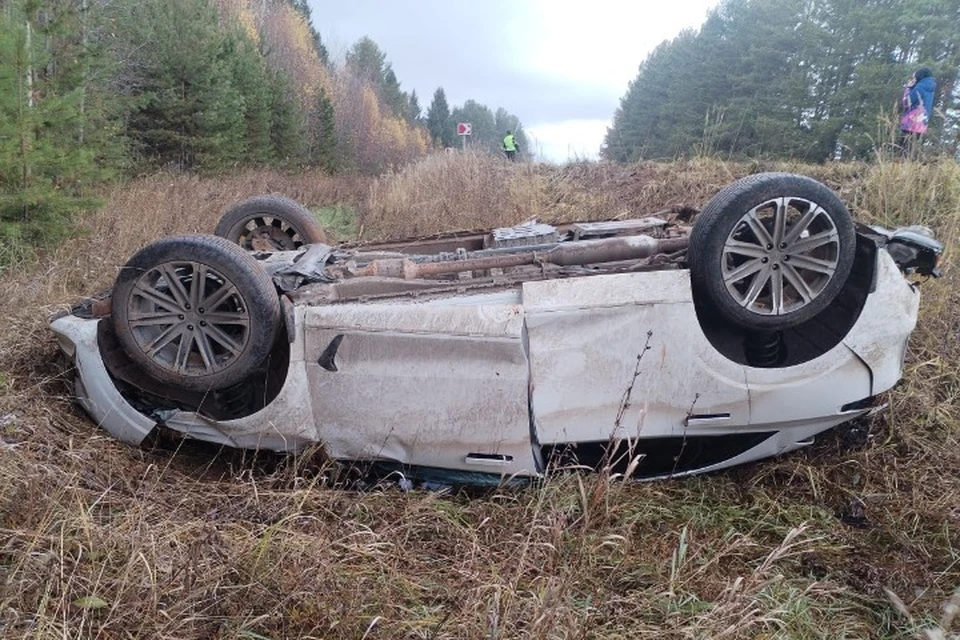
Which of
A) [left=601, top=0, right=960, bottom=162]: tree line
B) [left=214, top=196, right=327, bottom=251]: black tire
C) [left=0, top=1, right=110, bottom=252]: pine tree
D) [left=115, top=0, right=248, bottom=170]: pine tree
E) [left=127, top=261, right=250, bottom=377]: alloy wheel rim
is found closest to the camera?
[left=127, top=261, right=250, bottom=377]: alloy wheel rim

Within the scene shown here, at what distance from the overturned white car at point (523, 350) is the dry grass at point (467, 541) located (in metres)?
0.22

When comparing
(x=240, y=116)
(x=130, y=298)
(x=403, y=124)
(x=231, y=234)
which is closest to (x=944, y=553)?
(x=130, y=298)

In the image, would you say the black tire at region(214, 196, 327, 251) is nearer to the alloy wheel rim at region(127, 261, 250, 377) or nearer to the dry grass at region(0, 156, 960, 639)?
the dry grass at region(0, 156, 960, 639)

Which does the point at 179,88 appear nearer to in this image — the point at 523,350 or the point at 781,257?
the point at 523,350

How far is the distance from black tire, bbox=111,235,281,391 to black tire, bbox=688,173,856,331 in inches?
75.3

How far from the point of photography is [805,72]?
73.3 feet

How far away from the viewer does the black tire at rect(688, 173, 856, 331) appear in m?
2.63

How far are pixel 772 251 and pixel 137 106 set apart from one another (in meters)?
12.8

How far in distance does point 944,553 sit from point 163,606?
9.87ft

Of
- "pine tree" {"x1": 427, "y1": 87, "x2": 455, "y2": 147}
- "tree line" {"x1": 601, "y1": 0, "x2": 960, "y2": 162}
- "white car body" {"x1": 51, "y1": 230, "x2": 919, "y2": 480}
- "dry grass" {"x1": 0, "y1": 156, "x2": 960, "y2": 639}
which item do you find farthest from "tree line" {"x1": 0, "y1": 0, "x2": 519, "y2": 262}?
"pine tree" {"x1": 427, "y1": 87, "x2": 455, "y2": 147}

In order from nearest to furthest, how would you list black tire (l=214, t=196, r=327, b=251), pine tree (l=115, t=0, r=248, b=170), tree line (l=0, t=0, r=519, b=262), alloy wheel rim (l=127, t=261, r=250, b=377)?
alloy wheel rim (l=127, t=261, r=250, b=377)
black tire (l=214, t=196, r=327, b=251)
tree line (l=0, t=0, r=519, b=262)
pine tree (l=115, t=0, r=248, b=170)

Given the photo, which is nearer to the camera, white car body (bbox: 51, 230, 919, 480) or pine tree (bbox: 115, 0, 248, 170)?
white car body (bbox: 51, 230, 919, 480)

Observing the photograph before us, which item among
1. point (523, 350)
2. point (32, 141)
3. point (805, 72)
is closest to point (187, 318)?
point (523, 350)

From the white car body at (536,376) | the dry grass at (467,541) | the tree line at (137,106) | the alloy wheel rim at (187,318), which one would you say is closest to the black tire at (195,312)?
the alloy wheel rim at (187,318)
